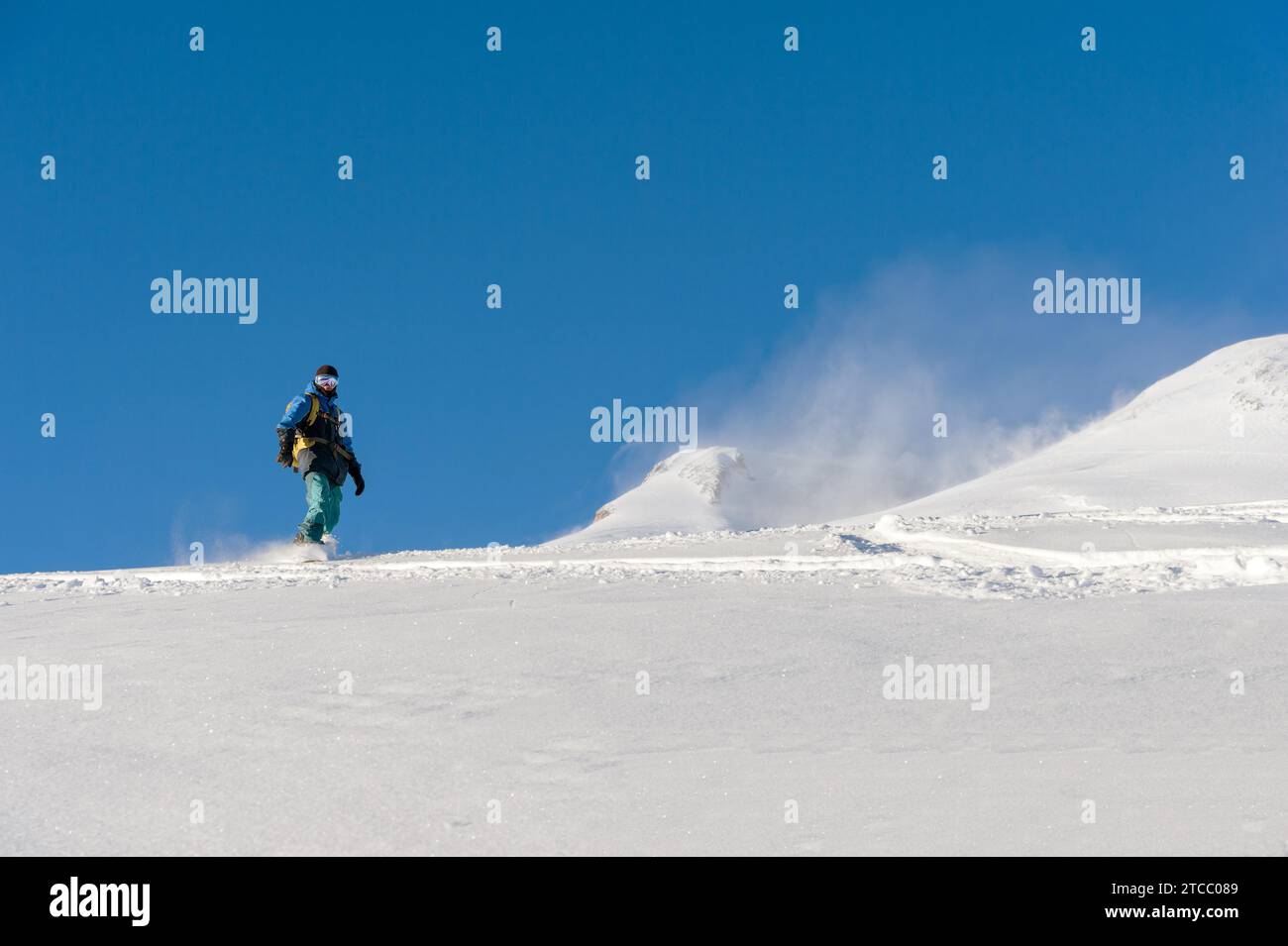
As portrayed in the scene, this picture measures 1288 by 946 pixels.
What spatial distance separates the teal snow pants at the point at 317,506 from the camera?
14.7 metres

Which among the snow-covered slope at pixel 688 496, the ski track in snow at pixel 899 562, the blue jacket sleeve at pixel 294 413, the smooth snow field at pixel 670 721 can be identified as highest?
the snow-covered slope at pixel 688 496

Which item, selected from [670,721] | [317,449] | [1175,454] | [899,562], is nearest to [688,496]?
[1175,454]

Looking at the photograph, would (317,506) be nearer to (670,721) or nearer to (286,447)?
(286,447)

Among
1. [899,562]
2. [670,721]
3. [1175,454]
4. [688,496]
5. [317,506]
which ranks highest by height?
[688,496]

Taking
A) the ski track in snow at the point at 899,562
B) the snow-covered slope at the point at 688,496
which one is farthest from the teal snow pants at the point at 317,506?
the snow-covered slope at the point at 688,496

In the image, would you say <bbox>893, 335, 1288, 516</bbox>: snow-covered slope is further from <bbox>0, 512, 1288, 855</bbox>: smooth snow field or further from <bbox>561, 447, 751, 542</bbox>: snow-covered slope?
<bbox>561, 447, 751, 542</bbox>: snow-covered slope

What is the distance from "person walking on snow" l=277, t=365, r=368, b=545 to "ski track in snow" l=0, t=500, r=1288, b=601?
1.04m

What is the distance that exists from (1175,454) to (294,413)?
84.0ft

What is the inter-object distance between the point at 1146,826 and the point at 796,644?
2911 millimetres

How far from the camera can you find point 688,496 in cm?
7444

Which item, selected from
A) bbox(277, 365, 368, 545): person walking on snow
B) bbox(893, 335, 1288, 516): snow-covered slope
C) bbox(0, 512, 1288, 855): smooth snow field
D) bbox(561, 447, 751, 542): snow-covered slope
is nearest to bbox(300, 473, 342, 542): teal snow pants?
bbox(277, 365, 368, 545): person walking on snow

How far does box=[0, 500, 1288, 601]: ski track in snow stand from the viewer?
9594 millimetres

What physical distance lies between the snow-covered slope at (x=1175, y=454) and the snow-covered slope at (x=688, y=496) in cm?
2013

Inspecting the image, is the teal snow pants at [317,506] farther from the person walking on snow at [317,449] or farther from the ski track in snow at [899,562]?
the ski track in snow at [899,562]
